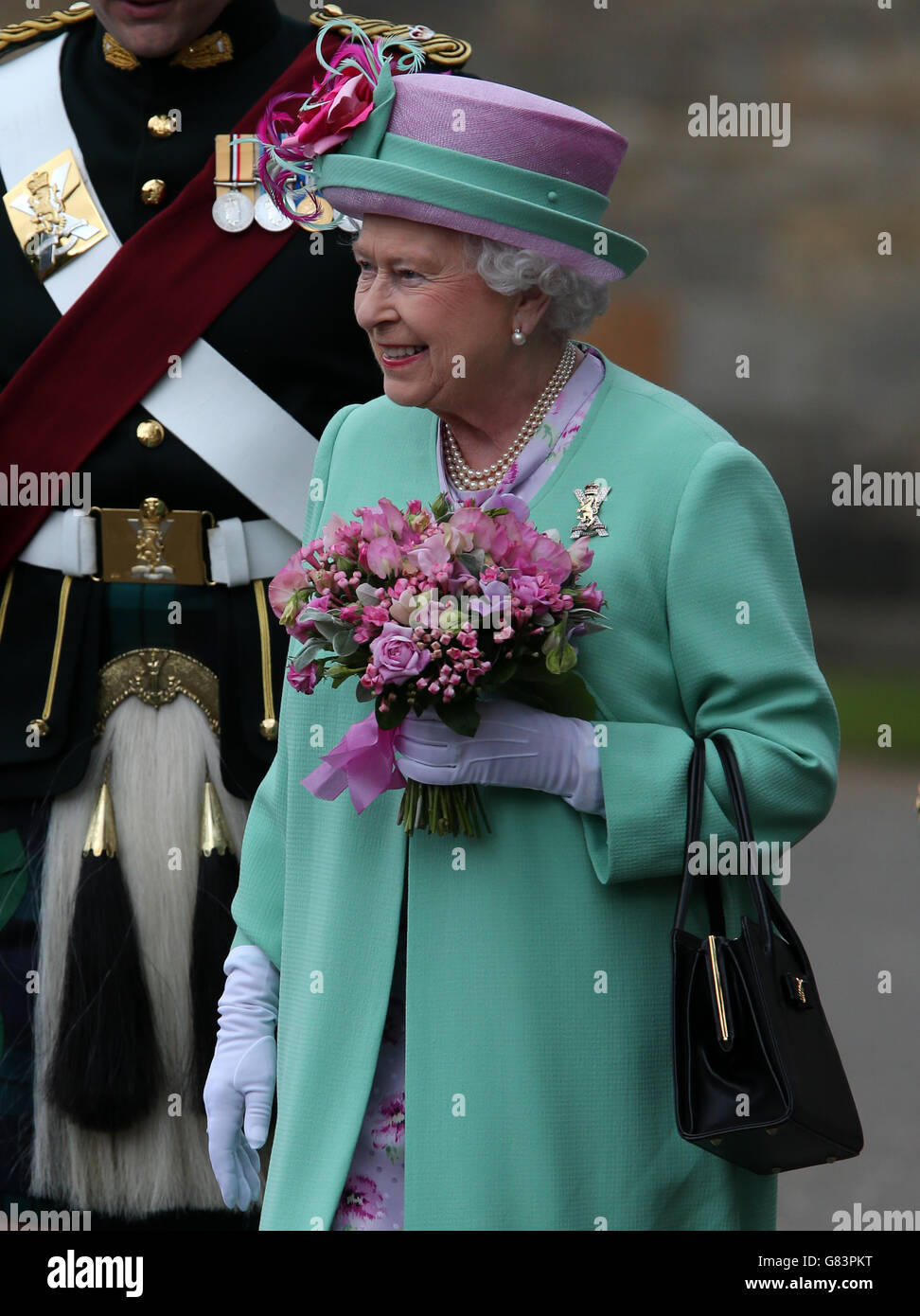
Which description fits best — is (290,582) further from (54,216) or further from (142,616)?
(54,216)

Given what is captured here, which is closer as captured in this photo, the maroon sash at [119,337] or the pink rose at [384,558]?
the pink rose at [384,558]

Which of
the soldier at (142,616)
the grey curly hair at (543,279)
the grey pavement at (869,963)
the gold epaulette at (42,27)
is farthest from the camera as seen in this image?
the grey pavement at (869,963)

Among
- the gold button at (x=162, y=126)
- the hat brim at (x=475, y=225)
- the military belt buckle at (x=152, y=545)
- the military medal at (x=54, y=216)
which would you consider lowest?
the military belt buckle at (x=152, y=545)

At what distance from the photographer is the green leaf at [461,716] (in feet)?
7.92

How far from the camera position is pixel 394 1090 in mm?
2637

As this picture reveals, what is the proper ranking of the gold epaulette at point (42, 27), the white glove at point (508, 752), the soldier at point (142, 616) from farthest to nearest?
the gold epaulette at point (42, 27)
the soldier at point (142, 616)
the white glove at point (508, 752)

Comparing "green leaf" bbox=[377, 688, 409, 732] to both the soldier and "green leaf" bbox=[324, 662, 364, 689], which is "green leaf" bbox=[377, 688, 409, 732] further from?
the soldier

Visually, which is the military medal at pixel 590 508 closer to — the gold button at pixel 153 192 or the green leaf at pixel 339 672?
the green leaf at pixel 339 672

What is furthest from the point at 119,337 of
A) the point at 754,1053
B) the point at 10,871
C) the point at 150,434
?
the point at 754,1053

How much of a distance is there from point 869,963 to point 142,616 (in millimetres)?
3256

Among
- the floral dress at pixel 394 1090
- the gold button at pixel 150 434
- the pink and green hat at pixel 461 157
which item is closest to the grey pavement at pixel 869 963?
the floral dress at pixel 394 1090

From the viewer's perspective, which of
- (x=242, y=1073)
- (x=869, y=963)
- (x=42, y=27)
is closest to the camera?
(x=242, y=1073)

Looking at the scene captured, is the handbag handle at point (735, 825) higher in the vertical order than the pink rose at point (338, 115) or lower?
lower
